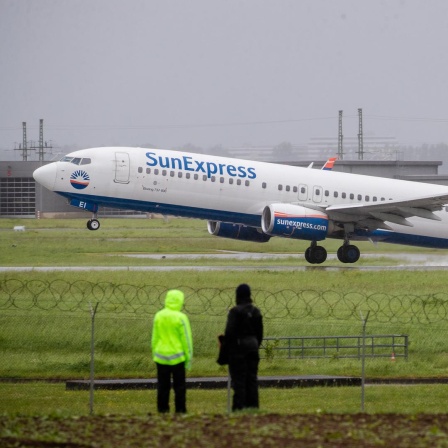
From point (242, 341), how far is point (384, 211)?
30314 millimetres

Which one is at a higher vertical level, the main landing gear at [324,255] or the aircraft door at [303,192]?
the aircraft door at [303,192]

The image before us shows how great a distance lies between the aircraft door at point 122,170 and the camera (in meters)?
44.5

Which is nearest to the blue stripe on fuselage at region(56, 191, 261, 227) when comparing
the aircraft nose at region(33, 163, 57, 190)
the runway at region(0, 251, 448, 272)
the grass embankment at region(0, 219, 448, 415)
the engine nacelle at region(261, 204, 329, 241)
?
the aircraft nose at region(33, 163, 57, 190)

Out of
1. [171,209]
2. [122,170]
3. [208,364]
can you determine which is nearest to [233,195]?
[171,209]

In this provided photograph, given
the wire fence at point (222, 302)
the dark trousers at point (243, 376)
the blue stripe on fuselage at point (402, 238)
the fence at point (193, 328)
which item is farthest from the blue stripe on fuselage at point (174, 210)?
the dark trousers at point (243, 376)

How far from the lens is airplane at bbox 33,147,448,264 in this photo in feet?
146

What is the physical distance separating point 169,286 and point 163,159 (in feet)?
33.2

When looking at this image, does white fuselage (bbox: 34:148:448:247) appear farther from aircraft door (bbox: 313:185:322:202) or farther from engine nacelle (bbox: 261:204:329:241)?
engine nacelle (bbox: 261:204:329:241)

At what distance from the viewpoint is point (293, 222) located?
44000 mm

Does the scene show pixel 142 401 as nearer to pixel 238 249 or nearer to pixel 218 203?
pixel 218 203

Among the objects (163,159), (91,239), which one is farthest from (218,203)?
(91,239)

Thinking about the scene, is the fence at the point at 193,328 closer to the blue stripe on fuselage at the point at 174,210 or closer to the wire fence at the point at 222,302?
the wire fence at the point at 222,302

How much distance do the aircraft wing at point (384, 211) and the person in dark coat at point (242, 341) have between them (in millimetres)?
28919

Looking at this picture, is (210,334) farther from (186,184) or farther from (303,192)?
(303,192)
